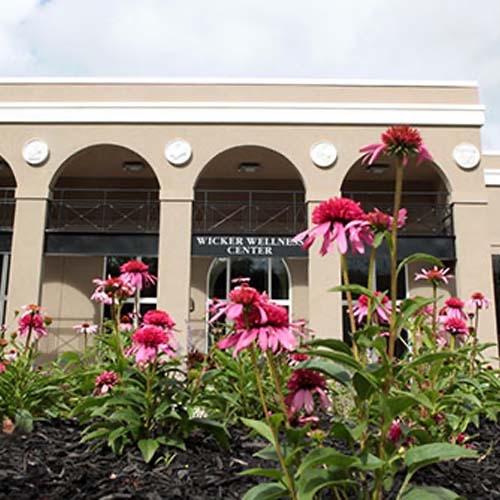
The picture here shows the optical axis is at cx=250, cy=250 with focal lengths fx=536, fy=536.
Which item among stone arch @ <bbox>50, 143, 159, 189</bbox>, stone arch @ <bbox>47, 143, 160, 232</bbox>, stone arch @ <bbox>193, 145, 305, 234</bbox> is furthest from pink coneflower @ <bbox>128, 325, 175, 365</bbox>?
stone arch @ <bbox>47, 143, 160, 232</bbox>

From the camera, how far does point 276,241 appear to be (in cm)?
1386

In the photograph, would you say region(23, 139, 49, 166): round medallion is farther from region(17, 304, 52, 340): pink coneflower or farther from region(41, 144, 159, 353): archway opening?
region(17, 304, 52, 340): pink coneflower

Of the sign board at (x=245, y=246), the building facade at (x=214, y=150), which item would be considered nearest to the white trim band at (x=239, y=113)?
the building facade at (x=214, y=150)

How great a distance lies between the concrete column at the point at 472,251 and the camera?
533 inches

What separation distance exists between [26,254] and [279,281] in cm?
728

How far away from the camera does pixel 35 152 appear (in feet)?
46.3

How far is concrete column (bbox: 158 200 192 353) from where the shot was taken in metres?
13.2

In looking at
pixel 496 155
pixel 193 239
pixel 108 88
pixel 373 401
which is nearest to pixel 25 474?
pixel 373 401

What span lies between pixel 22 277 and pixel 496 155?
585 inches

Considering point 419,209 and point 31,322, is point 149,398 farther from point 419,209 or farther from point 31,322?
point 419,209

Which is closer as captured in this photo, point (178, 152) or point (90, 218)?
point (178, 152)

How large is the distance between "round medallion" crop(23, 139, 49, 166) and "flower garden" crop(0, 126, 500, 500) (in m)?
10.0

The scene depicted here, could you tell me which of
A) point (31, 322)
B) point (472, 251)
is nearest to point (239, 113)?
point (472, 251)

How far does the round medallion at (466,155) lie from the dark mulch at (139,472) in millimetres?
11926
